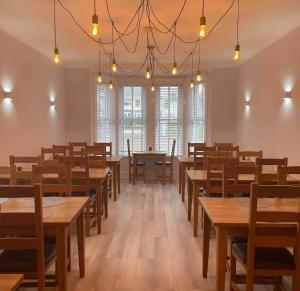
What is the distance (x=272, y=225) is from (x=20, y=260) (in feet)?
5.42

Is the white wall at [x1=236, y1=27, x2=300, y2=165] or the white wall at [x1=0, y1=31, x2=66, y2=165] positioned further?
the white wall at [x1=0, y1=31, x2=66, y2=165]

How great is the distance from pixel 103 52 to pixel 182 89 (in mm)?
2823

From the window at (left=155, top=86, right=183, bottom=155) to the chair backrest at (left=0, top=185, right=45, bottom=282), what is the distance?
6660 mm

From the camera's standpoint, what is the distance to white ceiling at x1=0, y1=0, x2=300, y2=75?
388cm

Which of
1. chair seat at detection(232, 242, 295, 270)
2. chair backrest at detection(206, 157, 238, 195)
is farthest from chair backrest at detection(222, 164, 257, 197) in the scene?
chair backrest at detection(206, 157, 238, 195)

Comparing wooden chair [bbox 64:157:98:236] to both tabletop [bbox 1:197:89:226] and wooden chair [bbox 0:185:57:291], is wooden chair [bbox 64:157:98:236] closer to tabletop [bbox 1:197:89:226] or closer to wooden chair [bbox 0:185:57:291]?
tabletop [bbox 1:197:89:226]

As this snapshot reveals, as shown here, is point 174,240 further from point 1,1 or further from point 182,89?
point 182,89

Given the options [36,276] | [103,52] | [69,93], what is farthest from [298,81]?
[69,93]

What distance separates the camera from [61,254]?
2463mm

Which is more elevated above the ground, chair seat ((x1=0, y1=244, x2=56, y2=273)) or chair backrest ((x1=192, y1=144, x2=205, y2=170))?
chair backrest ((x1=192, y1=144, x2=205, y2=170))

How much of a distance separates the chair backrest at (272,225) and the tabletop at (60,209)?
1.21 meters

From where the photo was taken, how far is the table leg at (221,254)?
241 centimetres

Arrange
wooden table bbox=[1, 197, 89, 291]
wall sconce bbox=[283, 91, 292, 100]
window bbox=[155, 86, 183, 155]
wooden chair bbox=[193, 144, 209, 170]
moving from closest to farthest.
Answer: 1. wooden table bbox=[1, 197, 89, 291]
2. wall sconce bbox=[283, 91, 292, 100]
3. wooden chair bbox=[193, 144, 209, 170]
4. window bbox=[155, 86, 183, 155]

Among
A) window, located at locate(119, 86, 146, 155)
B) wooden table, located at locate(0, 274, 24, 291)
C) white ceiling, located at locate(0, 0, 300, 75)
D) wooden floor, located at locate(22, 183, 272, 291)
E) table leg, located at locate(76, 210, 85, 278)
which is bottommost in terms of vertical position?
wooden floor, located at locate(22, 183, 272, 291)
